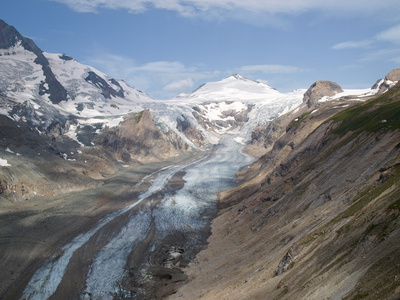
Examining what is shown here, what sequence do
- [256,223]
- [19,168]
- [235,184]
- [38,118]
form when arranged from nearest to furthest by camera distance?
[256,223], [19,168], [235,184], [38,118]

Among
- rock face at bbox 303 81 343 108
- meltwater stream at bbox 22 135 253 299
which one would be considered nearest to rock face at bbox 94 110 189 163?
meltwater stream at bbox 22 135 253 299

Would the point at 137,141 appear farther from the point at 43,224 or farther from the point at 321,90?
the point at 321,90

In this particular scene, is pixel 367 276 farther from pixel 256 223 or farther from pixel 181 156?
pixel 181 156

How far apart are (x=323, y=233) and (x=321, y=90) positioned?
17323 centimetres

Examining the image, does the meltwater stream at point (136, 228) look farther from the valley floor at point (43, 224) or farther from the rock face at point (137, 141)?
the rock face at point (137, 141)

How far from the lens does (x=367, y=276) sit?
15289 mm

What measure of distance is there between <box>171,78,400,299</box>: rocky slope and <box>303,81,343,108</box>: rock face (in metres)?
127

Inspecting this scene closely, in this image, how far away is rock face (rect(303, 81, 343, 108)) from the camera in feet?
580

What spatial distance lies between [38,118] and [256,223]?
376 ft

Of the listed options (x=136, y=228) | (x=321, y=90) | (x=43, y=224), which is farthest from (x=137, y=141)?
(x=321, y=90)

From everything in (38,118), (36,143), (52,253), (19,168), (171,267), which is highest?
(38,118)

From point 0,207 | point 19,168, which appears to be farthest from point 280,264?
point 19,168

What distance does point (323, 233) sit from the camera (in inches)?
917

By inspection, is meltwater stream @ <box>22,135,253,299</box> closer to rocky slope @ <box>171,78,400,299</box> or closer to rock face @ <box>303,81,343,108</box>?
rocky slope @ <box>171,78,400,299</box>
